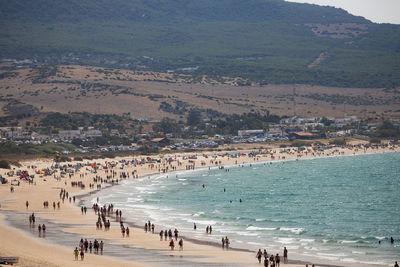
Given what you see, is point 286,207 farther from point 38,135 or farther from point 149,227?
point 38,135

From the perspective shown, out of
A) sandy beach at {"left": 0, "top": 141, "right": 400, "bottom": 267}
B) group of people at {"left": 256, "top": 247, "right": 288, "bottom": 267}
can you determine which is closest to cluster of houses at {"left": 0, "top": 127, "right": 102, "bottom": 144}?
sandy beach at {"left": 0, "top": 141, "right": 400, "bottom": 267}

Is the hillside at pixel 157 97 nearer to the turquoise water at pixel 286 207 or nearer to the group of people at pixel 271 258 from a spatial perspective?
the turquoise water at pixel 286 207

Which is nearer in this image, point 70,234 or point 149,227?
point 70,234

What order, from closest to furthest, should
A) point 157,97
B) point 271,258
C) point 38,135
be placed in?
point 271,258, point 38,135, point 157,97

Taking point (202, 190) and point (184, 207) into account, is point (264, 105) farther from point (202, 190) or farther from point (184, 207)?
point (184, 207)

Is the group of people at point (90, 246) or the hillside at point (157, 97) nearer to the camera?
the group of people at point (90, 246)

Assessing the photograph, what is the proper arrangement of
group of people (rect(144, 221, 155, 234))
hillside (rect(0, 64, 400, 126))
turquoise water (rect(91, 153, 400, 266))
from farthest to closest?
1. hillside (rect(0, 64, 400, 126))
2. group of people (rect(144, 221, 155, 234))
3. turquoise water (rect(91, 153, 400, 266))

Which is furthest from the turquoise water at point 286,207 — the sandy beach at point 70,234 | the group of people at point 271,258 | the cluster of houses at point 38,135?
the cluster of houses at point 38,135

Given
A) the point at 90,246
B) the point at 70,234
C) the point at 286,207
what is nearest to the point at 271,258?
the point at 90,246

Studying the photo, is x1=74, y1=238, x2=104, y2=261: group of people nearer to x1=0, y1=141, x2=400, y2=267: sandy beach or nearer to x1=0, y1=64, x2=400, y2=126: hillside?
x1=0, y1=141, x2=400, y2=267: sandy beach
